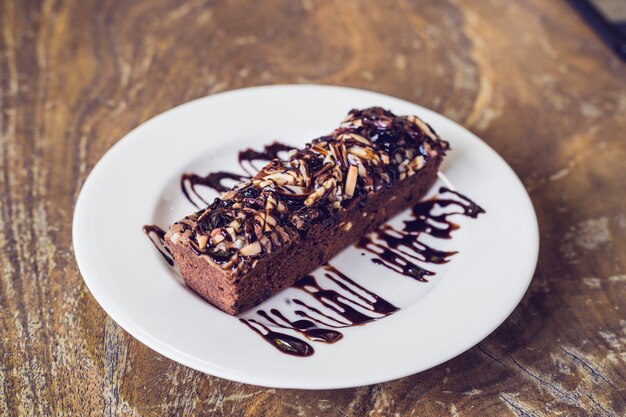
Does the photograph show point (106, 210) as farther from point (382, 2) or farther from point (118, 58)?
point (382, 2)

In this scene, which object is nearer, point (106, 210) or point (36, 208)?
point (106, 210)

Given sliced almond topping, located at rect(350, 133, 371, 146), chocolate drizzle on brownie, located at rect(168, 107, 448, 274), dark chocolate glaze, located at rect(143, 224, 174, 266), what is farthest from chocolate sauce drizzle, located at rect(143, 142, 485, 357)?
sliced almond topping, located at rect(350, 133, 371, 146)

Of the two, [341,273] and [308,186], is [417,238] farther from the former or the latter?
[308,186]

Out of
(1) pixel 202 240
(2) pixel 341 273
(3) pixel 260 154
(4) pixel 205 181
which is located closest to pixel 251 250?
(1) pixel 202 240

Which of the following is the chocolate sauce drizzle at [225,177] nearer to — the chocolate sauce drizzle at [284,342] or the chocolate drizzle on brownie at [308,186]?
the chocolate drizzle on brownie at [308,186]

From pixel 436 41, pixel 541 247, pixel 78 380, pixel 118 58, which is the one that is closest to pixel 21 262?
pixel 78 380

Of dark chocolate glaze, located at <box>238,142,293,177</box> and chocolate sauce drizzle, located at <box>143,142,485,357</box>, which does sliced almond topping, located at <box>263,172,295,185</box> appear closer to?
chocolate sauce drizzle, located at <box>143,142,485,357</box>
